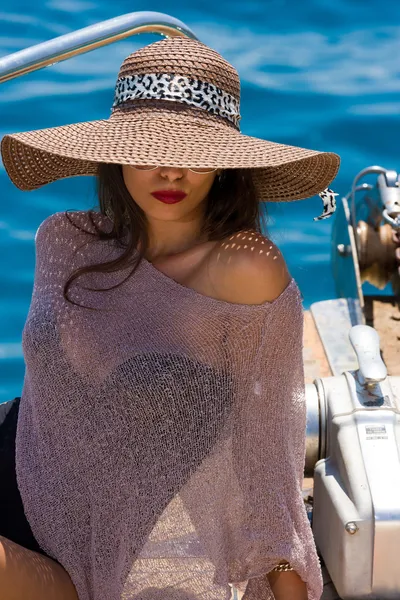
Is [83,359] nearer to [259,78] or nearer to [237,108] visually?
[237,108]

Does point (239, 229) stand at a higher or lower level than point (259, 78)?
lower

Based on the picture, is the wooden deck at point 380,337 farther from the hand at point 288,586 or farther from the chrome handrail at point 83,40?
the hand at point 288,586

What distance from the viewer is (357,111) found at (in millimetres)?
6164

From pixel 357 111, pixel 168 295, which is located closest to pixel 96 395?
pixel 168 295

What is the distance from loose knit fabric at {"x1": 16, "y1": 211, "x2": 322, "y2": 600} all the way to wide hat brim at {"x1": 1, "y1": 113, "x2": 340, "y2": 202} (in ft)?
0.78

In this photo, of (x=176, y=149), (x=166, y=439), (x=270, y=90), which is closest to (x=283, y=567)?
(x=166, y=439)

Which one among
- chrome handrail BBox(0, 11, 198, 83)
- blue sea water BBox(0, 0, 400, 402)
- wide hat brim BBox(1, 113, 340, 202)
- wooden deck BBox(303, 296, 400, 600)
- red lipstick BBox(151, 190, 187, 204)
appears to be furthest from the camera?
→ blue sea water BBox(0, 0, 400, 402)

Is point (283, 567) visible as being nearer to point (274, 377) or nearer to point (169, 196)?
point (274, 377)

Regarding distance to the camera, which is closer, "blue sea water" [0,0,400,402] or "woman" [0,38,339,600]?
"woman" [0,38,339,600]

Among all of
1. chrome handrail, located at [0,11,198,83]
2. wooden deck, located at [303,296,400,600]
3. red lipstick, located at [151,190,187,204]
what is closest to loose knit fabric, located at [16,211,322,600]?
red lipstick, located at [151,190,187,204]

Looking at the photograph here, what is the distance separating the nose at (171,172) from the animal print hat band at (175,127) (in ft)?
0.20

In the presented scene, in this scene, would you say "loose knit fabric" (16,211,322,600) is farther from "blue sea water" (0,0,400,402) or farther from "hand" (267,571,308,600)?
"blue sea water" (0,0,400,402)

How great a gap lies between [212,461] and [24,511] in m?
0.40

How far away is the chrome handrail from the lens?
2543 millimetres
